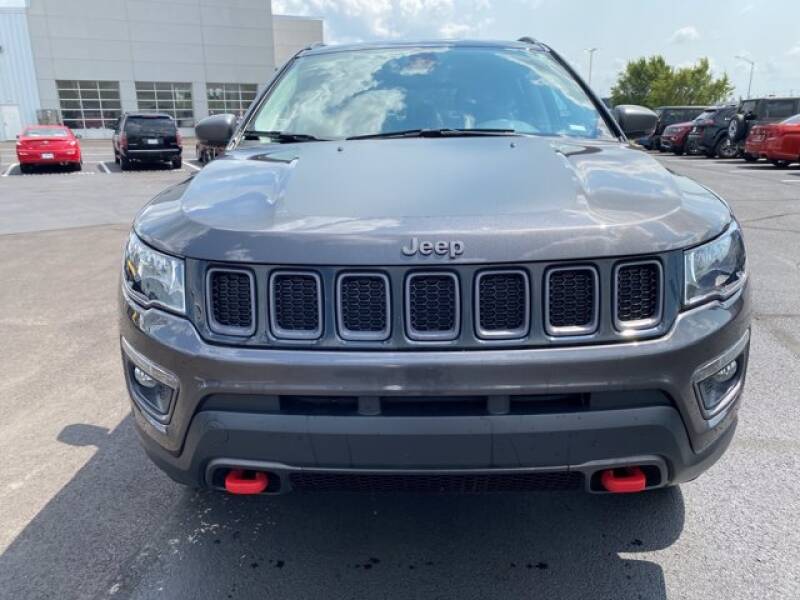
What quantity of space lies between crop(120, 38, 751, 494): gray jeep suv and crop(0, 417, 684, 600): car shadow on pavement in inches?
19.4

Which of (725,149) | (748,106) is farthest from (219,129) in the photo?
Result: (725,149)

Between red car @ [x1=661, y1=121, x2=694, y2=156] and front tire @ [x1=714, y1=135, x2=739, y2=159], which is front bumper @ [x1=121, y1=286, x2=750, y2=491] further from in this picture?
red car @ [x1=661, y1=121, x2=694, y2=156]

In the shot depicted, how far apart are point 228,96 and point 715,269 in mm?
53988

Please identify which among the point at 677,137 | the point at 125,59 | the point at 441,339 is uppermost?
the point at 125,59

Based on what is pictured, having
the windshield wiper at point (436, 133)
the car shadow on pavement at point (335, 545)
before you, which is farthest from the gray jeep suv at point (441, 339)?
the windshield wiper at point (436, 133)

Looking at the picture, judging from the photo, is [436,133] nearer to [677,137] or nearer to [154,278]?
[154,278]

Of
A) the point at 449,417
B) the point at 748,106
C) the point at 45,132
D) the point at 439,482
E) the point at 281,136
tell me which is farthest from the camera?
the point at 45,132

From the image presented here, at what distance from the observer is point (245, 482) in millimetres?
2023

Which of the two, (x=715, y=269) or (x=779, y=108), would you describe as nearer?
(x=715, y=269)

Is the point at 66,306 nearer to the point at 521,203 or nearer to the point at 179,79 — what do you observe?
the point at 521,203

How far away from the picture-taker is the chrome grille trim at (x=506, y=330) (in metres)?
1.83

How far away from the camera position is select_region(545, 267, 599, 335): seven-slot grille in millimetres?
1855

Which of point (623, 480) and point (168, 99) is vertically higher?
point (168, 99)

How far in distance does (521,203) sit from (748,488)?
1.74m
